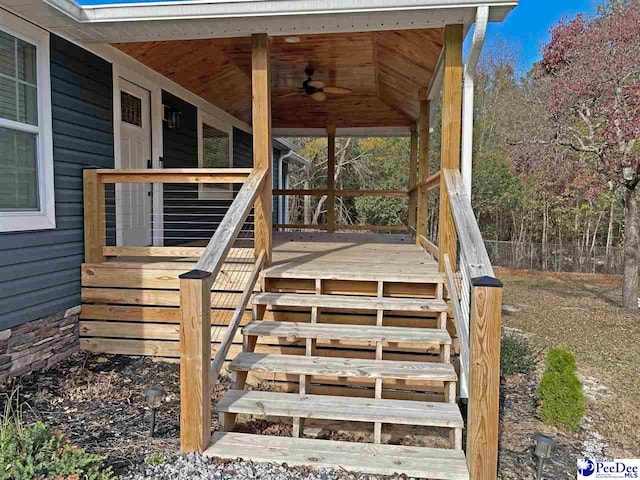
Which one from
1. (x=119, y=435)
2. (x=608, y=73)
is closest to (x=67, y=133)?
(x=119, y=435)

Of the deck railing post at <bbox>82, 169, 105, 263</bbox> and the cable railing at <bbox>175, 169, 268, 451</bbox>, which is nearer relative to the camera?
the cable railing at <bbox>175, 169, 268, 451</bbox>

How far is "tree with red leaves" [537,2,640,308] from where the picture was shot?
812cm

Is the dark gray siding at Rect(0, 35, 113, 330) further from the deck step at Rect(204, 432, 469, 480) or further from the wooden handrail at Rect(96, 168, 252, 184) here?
the deck step at Rect(204, 432, 469, 480)

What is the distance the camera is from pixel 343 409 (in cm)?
277

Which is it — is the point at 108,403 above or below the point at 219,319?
below

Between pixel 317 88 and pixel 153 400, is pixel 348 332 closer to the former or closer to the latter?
pixel 153 400

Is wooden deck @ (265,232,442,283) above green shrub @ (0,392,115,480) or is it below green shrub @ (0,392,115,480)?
above

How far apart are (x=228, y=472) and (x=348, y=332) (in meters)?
1.30

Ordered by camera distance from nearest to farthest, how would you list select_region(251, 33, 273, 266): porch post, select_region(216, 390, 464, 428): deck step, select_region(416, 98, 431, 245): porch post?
select_region(216, 390, 464, 428): deck step < select_region(251, 33, 273, 266): porch post < select_region(416, 98, 431, 245): porch post

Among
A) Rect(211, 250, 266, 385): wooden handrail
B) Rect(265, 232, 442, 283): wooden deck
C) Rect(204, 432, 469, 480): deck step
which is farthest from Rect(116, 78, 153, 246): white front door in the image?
Rect(204, 432, 469, 480): deck step

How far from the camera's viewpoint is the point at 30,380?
11.9ft

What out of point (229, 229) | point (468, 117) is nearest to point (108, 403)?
point (229, 229)

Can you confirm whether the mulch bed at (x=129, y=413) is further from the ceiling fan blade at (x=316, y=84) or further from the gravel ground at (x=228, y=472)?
the ceiling fan blade at (x=316, y=84)

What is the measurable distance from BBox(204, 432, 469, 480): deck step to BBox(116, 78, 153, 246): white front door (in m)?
3.41
